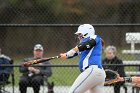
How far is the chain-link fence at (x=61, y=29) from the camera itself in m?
11.8

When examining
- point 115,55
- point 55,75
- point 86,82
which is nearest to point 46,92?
point 55,75

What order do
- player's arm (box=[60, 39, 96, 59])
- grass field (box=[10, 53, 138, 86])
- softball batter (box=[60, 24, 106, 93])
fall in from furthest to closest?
grass field (box=[10, 53, 138, 86]) < softball batter (box=[60, 24, 106, 93]) < player's arm (box=[60, 39, 96, 59])

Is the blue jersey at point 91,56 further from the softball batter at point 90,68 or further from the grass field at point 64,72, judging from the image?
the grass field at point 64,72

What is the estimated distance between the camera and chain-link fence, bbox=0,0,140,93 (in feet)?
38.7

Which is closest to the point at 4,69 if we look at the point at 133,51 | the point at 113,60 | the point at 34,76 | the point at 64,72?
the point at 34,76

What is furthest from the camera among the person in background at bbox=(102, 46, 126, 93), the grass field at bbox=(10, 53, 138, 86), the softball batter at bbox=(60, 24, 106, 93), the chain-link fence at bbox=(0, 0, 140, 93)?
the grass field at bbox=(10, 53, 138, 86)

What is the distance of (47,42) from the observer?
1239cm

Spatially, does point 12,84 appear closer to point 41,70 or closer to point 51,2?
point 41,70

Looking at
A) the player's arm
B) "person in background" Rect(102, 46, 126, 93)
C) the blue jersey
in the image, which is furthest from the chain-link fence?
the player's arm

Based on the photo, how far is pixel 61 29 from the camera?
12.2 metres

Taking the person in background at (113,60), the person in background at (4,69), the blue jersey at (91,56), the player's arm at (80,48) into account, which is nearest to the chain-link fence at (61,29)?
the person in background at (4,69)

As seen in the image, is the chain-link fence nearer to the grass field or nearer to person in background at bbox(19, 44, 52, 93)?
the grass field

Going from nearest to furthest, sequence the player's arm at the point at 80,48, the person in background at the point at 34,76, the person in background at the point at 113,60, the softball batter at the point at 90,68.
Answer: the player's arm at the point at 80,48, the softball batter at the point at 90,68, the person in background at the point at 113,60, the person in background at the point at 34,76

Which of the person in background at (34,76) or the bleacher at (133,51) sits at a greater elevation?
the bleacher at (133,51)
